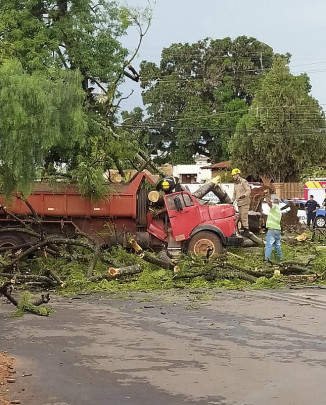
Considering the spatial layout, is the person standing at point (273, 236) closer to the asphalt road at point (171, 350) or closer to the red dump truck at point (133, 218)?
the red dump truck at point (133, 218)

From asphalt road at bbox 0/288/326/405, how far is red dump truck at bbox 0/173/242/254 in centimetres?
509

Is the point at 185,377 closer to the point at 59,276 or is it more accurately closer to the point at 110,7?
the point at 59,276

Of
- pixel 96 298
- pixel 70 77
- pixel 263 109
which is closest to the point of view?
pixel 70 77

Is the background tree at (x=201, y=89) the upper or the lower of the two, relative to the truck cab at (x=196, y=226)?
upper

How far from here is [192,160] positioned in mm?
70188

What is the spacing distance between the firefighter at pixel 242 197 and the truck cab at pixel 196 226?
1490 mm

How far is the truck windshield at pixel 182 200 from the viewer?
61.3 feet

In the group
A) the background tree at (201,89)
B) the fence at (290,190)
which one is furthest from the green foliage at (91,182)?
the background tree at (201,89)

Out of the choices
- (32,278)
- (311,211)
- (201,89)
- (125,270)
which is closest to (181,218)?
(125,270)

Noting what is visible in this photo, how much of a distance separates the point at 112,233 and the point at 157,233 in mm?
1214

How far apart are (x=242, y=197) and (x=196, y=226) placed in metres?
2.41

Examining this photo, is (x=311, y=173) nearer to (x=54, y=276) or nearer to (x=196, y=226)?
(x=196, y=226)

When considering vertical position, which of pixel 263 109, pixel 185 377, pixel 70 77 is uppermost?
pixel 263 109

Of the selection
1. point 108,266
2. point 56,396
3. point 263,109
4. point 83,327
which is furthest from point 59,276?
point 263,109
